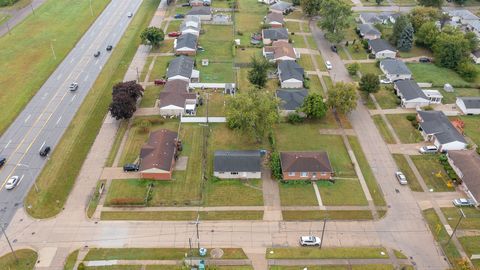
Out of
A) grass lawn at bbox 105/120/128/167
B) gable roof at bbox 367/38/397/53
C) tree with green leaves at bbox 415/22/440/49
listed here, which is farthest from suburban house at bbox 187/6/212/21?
tree with green leaves at bbox 415/22/440/49

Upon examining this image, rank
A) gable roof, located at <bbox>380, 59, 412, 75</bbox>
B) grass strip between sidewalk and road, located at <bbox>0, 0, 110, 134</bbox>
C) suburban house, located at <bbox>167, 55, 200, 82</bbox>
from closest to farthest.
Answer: grass strip between sidewalk and road, located at <bbox>0, 0, 110, 134</bbox>, suburban house, located at <bbox>167, 55, 200, 82</bbox>, gable roof, located at <bbox>380, 59, 412, 75</bbox>

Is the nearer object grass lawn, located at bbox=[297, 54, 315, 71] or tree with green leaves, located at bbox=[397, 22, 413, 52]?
grass lawn, located at bbox=[297, 54, 315, 71]

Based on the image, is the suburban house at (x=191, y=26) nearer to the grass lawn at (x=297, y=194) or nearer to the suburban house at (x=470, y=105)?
the grass lawn at (x=297, y=194)

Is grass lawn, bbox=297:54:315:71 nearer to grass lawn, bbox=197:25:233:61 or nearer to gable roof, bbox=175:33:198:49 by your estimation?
grass lawn, bbox=197:25:233:61

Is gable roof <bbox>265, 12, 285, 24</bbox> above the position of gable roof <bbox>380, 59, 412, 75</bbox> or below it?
below

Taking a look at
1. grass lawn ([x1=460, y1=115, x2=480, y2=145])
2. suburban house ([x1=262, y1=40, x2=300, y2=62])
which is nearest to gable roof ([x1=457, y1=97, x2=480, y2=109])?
grass lawn ([x1=460, y1=115, x2=480, y2=145])

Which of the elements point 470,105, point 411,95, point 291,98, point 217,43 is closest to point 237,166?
point 291,98

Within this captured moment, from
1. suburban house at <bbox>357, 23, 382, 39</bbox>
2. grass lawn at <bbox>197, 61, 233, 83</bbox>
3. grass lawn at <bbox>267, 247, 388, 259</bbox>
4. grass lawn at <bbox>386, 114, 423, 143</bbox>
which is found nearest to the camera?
grass lawn at <bbox>267, 247, 388, 259</bbox>

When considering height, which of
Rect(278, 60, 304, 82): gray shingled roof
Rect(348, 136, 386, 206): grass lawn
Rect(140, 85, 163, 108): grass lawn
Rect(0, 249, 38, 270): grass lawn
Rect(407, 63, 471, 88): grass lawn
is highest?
Rect(278, 60, 304, 82): gray shingled roof
